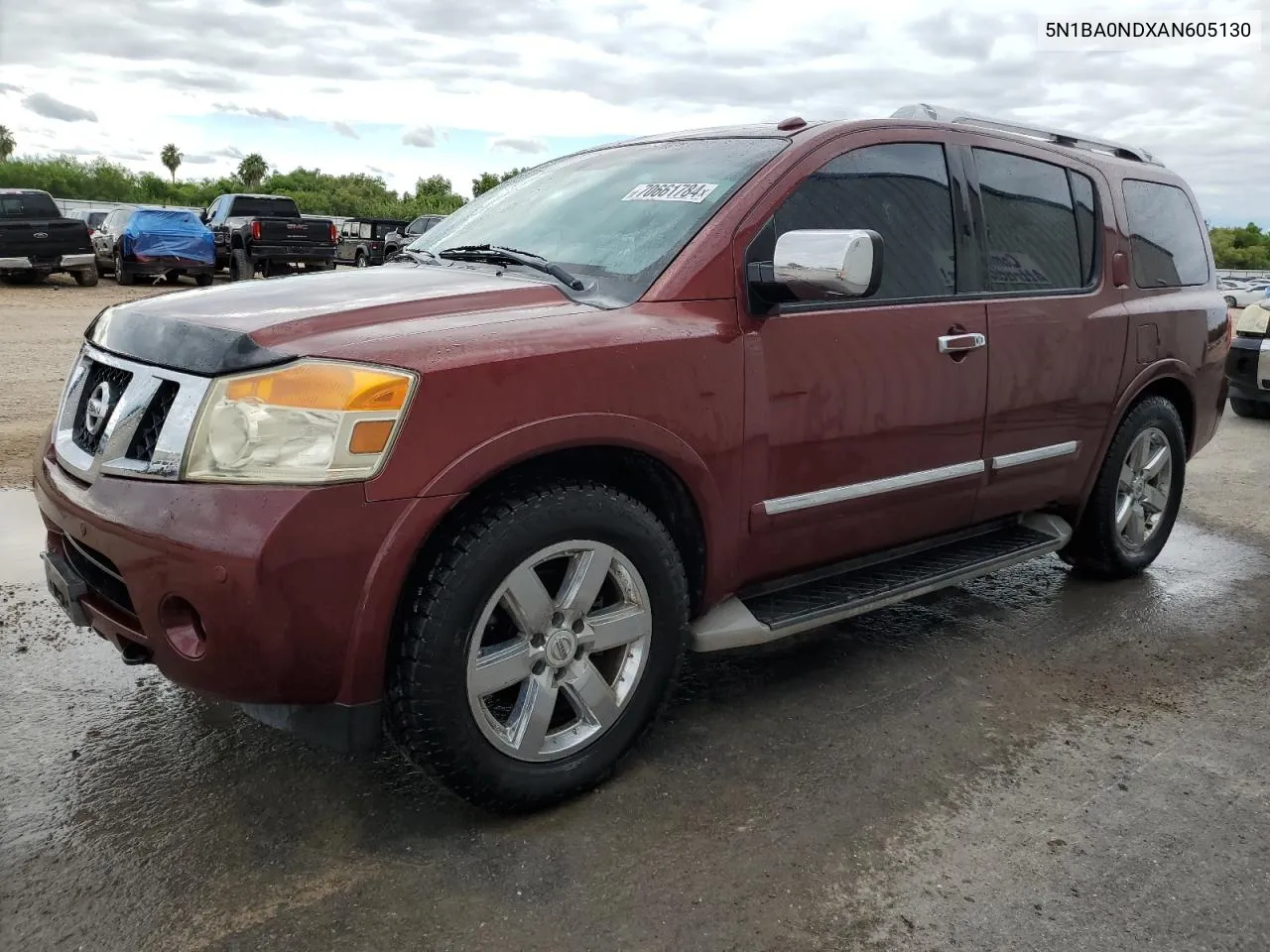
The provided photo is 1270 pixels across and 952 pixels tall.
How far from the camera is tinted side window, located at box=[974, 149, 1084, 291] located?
12.5 ft

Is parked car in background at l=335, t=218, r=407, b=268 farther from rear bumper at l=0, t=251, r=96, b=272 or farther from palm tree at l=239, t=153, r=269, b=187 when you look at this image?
palm tree at l=239, t=153, r=269, b=187

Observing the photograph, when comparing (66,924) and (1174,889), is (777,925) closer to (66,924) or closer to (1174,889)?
(1174,889)

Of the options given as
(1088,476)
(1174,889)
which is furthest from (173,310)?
(1088,476)

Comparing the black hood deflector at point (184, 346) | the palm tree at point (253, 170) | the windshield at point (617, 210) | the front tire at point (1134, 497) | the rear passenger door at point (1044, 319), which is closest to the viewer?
the black hood deflector at point (184, 346)

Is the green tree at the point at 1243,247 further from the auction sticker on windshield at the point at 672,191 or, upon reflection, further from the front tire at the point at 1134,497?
the auction sticker on windshield at the point at 672,191

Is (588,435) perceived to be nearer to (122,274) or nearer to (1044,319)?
(1044,319)

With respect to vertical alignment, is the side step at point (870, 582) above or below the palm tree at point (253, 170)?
below

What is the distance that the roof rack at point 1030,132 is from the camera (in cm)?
404

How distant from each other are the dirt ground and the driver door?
8.08 feet

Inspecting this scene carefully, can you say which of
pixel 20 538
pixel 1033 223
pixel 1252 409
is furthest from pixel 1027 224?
pixel 1252 409

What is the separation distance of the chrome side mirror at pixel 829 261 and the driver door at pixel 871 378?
0.20m

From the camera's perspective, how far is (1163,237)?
4.67 metres

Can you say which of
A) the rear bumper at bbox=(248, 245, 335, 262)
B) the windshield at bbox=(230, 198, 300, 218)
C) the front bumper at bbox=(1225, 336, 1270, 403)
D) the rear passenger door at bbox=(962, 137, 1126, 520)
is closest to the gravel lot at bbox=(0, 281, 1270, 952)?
the rear passenger door at bbox=(962, 137, 1126, 520)

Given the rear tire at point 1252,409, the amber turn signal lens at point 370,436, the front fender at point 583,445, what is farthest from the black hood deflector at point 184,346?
the rear tire at point 1252,409
